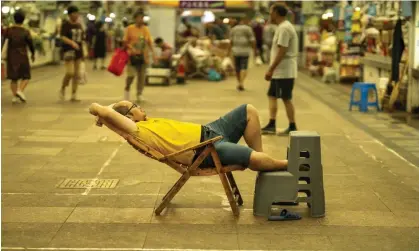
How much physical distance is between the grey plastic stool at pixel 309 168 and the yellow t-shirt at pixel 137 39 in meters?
8.40

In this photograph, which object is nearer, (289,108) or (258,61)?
(289,108)

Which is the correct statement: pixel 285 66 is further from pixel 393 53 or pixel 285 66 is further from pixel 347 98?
pixel 347 98

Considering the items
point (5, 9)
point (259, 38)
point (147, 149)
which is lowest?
point (147, 149)

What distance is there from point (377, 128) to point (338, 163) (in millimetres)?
3169

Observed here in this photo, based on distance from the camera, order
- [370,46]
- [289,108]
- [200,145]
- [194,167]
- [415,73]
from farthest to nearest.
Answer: [370,46] → [415,73] → [289,108] → [194,167] → [200,145]

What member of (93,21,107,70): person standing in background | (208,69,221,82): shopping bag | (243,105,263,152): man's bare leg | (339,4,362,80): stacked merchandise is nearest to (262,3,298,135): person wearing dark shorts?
(243,105,263,152): man's bare leg

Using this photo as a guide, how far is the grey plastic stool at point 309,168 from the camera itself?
5.93m

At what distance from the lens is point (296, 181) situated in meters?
5.90

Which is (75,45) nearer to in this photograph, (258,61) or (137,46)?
(137,46)

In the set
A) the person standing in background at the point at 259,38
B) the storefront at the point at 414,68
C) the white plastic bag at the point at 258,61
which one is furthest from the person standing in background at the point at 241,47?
the person standing in background at the point at 259,38

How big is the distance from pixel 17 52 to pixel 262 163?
30.6 ft

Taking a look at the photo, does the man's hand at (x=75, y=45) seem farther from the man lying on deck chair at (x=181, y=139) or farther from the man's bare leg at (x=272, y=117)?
the man lying on deck chair at (x=181, y=139)

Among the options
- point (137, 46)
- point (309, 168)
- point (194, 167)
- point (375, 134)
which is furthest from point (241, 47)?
point (194, 167)

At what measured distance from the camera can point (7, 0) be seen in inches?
808
